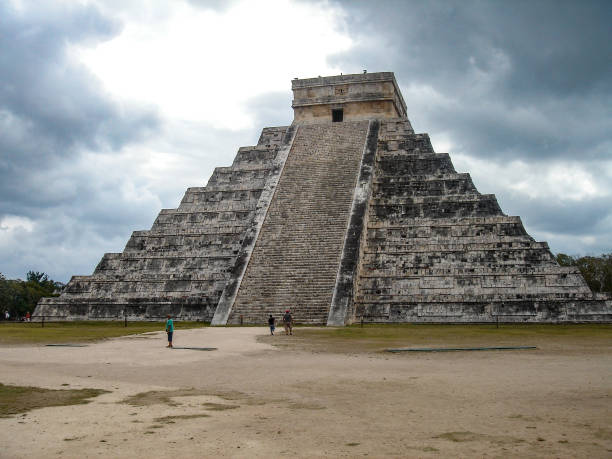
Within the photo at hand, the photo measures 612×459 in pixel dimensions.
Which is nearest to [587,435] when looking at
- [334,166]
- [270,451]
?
[270,451]

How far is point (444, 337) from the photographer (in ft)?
50.6

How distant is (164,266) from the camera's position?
23750 mm

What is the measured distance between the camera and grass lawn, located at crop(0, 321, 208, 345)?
15.8 meters

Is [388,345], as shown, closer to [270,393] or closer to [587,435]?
[270,393]

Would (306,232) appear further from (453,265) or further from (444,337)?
(444,337)

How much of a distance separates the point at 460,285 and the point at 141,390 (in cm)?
1369

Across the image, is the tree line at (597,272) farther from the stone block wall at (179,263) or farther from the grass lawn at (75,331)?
the grass lawn at (75,331)

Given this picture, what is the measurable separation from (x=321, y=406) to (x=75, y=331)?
13203 millimetres

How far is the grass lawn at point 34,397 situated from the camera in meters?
7.29

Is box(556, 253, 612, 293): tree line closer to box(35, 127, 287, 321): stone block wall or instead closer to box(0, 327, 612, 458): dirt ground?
box(35, 127, 287, 321): stone block wall

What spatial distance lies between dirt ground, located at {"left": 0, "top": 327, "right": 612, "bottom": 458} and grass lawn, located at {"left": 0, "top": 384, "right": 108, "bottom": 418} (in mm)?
276

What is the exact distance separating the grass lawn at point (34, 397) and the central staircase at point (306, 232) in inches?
435

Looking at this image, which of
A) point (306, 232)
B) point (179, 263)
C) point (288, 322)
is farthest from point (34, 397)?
point (179, 263)

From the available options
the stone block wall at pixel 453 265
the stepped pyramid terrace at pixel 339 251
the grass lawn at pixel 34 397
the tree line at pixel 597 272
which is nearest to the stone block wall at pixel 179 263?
the stepped pyramid terrace at pixel 339 251
